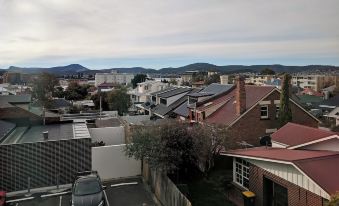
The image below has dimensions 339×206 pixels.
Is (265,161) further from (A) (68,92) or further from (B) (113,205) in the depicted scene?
(A) (68,92)

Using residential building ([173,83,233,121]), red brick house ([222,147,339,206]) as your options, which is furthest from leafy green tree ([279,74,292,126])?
red brick house ([222,147,339,206])

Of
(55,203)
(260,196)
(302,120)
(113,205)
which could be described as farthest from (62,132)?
(302,120)

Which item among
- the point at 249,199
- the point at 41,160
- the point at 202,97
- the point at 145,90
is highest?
the point at 202,97

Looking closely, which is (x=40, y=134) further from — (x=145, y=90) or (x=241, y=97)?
(x=145, y=90)

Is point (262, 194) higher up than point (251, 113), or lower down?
lower down

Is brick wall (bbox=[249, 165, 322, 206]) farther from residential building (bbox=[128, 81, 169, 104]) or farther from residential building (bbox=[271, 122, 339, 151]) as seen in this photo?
residential building (bbox=[128, 81, 169, 104])

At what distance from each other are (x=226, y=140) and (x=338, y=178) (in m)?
9.40

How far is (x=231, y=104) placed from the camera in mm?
32031

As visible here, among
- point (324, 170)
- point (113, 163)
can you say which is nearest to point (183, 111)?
point (113, 163)

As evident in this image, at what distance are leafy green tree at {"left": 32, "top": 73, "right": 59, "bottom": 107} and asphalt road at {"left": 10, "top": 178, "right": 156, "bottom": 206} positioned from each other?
50.3 meters

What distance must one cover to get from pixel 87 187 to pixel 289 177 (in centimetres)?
1041

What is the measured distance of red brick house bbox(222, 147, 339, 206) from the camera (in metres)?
13.4

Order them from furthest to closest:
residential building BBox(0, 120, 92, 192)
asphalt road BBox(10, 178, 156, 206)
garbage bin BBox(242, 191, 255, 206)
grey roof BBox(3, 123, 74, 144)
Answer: grey roof BBox(3, 123, 74, 144) → residential building BBox(0, 120, 92, 192) → asphalt road BBox(10, 178, 156, 206) → garbage bin BBox(242, 191, 255, 206)

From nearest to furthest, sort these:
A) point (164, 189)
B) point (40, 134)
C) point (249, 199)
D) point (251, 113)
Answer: point (249, 199), point (164, 189), point (40, 134), point (251, 113)
